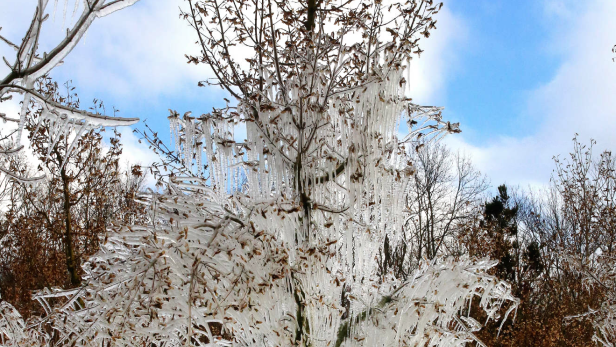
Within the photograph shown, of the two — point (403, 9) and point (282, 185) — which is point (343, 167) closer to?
point (282, 185)

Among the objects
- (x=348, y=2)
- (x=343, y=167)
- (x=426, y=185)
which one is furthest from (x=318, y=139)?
(x=426, y=185)

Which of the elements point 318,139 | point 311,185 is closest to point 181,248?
point 311,185

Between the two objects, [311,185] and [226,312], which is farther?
[311,185]

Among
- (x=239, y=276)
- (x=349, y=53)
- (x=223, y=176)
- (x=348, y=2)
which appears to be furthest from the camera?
(x=348, y=2)

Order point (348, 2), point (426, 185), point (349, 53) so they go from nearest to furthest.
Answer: point (349, 53), point (348, 2), point (426, 185)

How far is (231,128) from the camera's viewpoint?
365 centimetres

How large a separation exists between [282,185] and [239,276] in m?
1.01

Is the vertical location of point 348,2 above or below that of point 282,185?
above

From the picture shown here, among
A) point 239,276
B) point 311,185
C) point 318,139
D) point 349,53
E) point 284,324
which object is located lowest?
point 284,324

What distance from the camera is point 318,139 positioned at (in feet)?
11.6

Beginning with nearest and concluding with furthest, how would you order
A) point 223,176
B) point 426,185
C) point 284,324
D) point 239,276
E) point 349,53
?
point 239,276
point 284,324
point 223,176
point 349,53
point 426,185

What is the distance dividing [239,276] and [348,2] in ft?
12.0

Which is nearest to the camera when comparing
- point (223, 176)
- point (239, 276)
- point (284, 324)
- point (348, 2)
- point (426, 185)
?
point (239, 276)

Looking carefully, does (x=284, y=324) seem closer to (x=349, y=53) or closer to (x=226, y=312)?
(x=226, y=312)
